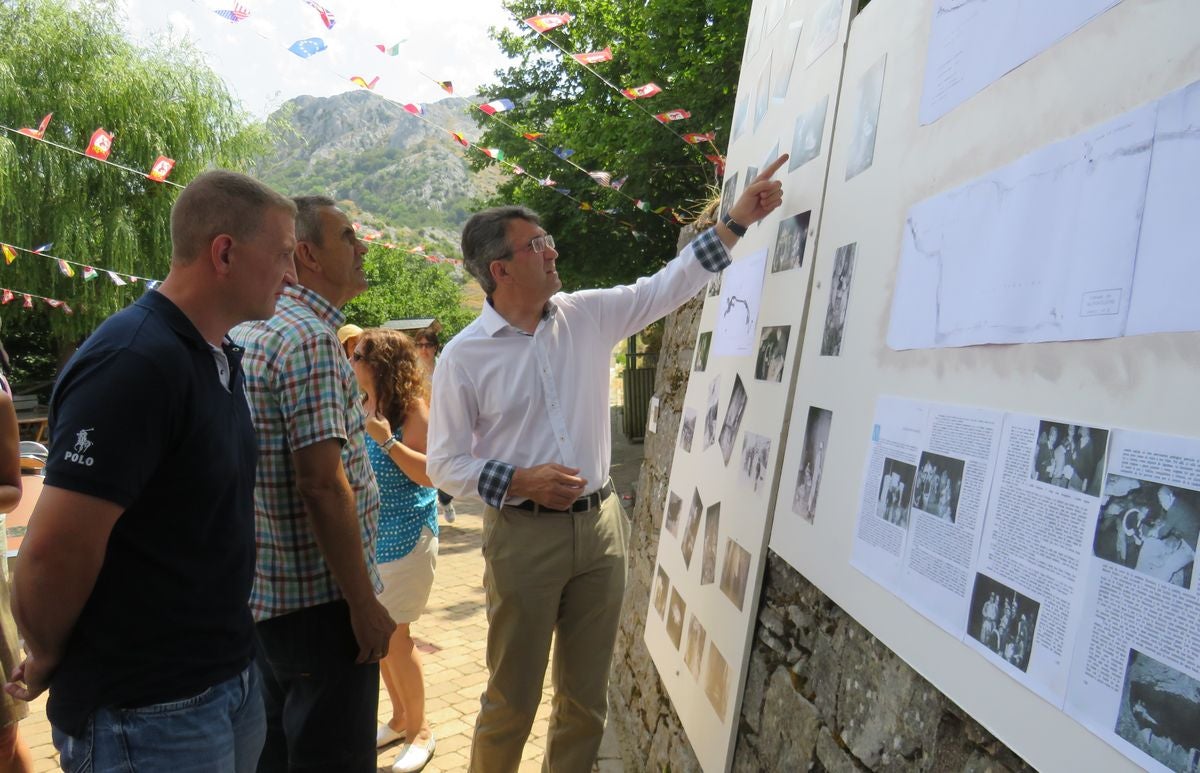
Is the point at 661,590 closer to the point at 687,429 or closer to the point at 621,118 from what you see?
the point at 687,429

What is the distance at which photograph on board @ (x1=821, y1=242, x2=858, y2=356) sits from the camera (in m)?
1.98

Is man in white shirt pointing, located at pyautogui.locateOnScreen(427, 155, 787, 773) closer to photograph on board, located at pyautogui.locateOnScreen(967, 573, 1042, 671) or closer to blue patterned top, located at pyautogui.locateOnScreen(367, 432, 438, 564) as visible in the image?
blue patterned top, located at pyautogui.locateOnScreen(367, 432, 438, 564)

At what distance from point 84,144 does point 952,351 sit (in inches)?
777

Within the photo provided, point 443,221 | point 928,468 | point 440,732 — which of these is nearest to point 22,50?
point 440,732

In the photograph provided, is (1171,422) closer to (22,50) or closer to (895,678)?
(895,678)

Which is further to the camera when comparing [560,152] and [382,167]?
[382,167]

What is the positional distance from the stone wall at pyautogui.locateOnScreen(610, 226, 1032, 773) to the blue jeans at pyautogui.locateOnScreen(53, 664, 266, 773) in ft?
4.19

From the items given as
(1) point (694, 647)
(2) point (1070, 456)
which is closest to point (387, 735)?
(1) point (694, 647)

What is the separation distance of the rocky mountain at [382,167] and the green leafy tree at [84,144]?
2484 inches

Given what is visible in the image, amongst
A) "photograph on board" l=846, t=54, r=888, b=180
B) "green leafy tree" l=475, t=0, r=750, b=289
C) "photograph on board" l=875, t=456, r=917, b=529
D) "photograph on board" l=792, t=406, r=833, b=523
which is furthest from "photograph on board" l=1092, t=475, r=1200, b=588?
"green leafy tree" l=475, t=0, r=750, b=289

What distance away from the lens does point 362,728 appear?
2.34m

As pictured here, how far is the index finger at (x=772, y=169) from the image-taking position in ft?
8.71

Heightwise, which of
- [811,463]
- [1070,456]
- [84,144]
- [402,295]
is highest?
[84,144]

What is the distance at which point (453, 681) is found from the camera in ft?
16.4
